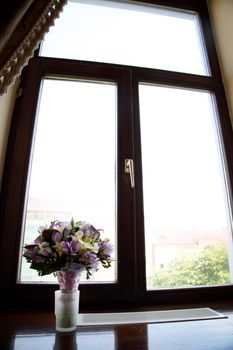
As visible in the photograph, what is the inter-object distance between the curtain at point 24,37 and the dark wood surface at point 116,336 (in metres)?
0.81

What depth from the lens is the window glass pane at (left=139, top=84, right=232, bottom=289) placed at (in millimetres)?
1202

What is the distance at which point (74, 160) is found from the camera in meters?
1.28

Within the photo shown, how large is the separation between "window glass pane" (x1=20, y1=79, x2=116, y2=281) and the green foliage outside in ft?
0.85

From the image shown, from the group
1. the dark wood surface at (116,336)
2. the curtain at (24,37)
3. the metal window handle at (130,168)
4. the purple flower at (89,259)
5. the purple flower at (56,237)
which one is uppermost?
the curtain at (24,37)

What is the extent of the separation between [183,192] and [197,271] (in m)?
0.43

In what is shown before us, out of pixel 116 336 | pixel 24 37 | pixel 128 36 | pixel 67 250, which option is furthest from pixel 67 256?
pixel 128 36

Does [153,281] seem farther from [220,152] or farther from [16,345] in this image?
[220,152]

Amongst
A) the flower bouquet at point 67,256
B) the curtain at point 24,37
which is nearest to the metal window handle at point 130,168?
the flower bouquet at point 67,256

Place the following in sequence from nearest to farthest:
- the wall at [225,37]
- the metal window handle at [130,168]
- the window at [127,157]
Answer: the window at [127,157] → the metal window handle at [130,168] → the wall at [225,37]

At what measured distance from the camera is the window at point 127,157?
44.9 inches

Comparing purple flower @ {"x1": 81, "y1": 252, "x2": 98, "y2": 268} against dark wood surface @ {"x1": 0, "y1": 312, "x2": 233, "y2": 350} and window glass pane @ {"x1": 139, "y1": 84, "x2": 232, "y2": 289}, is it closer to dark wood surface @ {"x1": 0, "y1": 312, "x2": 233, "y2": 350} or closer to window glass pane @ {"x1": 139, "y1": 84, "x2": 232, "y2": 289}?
dark wood surface @ {"x1": 0, "y1": 312, "x2": 233, "y2": 350}

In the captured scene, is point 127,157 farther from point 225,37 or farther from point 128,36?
point 225,37

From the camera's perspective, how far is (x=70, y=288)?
821mm

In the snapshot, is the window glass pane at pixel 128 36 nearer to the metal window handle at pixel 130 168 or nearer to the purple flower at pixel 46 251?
the metal window handle at pixel 130 168
